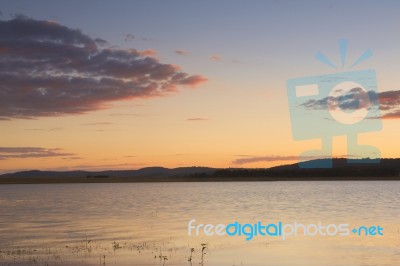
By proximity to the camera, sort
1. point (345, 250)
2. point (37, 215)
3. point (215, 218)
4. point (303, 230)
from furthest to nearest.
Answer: point (37, 215)
point (215, 218)
point (303, 230)
point (345, 250)

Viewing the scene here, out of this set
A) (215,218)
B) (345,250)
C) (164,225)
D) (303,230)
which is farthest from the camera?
(215,218)

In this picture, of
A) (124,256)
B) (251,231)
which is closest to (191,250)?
(124,256)

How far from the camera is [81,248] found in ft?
97.2

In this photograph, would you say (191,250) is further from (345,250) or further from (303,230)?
(303,230)

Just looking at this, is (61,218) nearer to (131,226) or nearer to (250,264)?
(131,226)

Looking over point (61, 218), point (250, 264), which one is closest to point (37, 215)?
point (61, 218)

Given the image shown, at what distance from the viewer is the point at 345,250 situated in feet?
93.5

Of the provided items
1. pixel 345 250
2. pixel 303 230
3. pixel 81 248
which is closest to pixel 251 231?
pixel 303 230

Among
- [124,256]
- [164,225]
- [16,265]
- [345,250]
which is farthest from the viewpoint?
[164,225]

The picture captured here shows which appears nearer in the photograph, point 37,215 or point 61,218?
point 61,218

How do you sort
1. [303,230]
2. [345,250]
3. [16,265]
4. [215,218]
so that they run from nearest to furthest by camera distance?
[16,265] → [345,250] → [303,230] → [215,218]

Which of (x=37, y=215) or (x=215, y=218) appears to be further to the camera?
(x=37, y=215)

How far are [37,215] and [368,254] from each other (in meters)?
36.7

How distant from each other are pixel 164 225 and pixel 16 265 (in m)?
19.0
